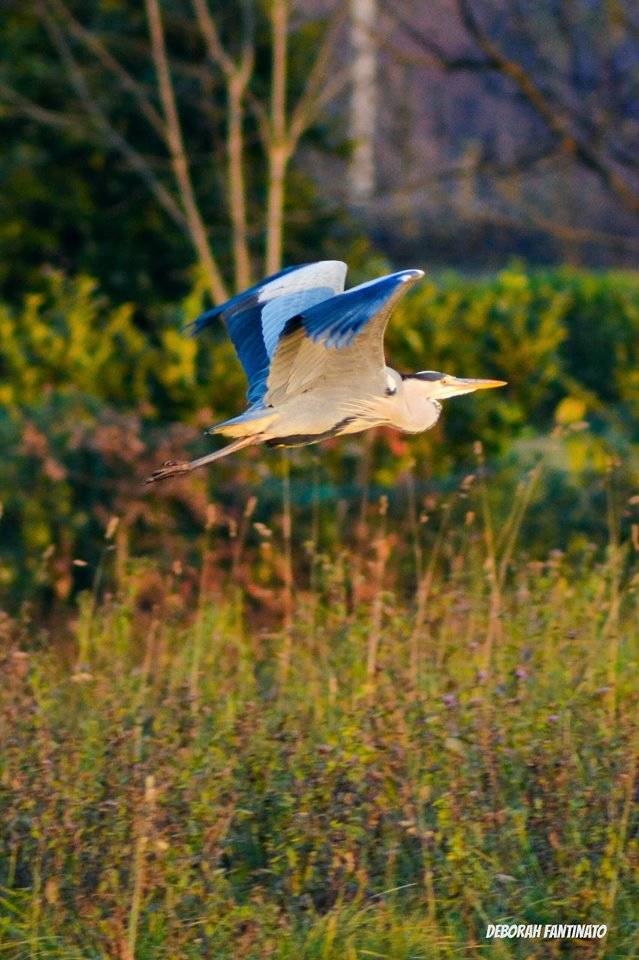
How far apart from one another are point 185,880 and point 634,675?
1.84 meters

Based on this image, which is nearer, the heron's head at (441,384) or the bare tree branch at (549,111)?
the heron's head at (441,384)

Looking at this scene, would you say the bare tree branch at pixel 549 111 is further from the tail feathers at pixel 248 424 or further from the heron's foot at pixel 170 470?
the heron's foot at pixel 170 470

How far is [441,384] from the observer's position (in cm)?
545

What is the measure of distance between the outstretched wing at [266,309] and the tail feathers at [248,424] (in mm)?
144

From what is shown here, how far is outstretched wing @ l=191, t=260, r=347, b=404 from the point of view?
5078 millimetres

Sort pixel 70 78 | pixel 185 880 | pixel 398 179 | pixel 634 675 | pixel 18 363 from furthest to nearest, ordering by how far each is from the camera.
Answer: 1. pixel 398 179
2. pixel 70 78
3. pixel 18 363
4. pixel 634 675
5. pixel 185 880

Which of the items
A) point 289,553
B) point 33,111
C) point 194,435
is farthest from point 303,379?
point 33,111

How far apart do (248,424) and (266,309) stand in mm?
558

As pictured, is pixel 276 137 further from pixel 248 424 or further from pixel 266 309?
pixel 248 424

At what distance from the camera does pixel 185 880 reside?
153 inches

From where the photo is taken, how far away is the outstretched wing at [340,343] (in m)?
4.03

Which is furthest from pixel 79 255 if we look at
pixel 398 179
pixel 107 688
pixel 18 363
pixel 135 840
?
pixel 398 179

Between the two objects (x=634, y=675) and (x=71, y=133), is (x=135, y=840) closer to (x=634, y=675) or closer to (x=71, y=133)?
(x=634, y=675)

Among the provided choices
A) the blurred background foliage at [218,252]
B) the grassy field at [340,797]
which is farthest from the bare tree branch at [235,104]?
the grassy field at [340,797]
